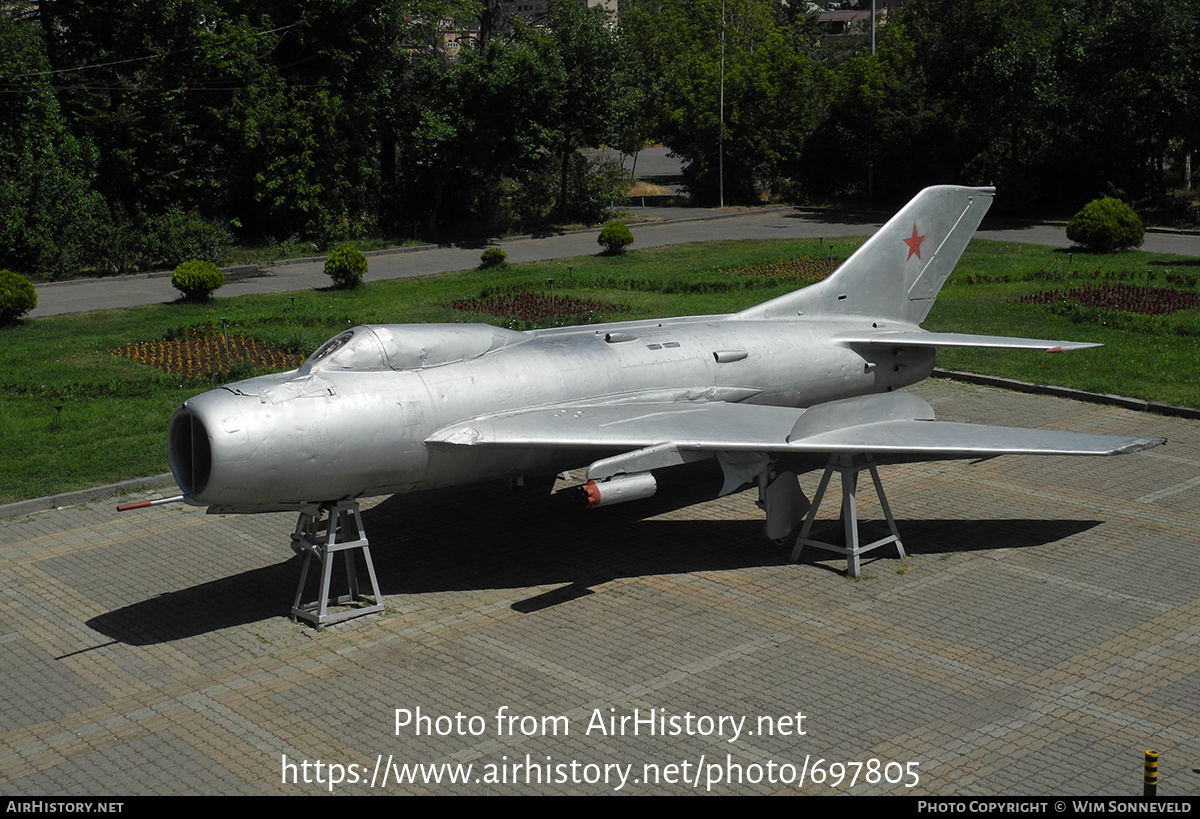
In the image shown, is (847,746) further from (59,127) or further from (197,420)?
(59,127)

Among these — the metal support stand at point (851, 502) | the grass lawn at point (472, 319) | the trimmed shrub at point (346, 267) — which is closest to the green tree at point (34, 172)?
the grass lawn at point (472, 319)

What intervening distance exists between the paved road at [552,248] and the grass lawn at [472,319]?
2.71m

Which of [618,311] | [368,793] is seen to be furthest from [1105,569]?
[618,311]

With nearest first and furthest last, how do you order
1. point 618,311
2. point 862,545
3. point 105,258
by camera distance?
point 862,545 → point 618,311 → point 105,258

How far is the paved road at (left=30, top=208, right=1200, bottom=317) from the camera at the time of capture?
1617 inches

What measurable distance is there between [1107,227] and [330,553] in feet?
119

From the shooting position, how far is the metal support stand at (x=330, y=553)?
15.0 meters

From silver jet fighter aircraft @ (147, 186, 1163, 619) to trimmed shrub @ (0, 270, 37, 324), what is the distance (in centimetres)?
2205

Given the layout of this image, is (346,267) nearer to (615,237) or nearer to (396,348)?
(615,237)

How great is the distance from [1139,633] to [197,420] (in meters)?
11.8

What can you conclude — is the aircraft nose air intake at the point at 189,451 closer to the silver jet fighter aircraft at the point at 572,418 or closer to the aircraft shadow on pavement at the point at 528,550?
the silver jet fighter aircraft at the point at 572,418

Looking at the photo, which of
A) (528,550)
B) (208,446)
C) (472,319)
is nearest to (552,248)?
(472,319)

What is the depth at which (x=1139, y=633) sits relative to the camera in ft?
46.8

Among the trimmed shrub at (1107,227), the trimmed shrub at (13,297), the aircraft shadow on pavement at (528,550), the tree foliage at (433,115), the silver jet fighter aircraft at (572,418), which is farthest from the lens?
the tree foliage at (433,115)
